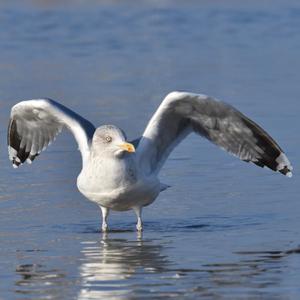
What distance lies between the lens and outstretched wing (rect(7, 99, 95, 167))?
13.6m

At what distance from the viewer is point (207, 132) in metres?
13.6

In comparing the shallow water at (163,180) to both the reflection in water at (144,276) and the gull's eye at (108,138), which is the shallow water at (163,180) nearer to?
the reflection in water at (144,276)

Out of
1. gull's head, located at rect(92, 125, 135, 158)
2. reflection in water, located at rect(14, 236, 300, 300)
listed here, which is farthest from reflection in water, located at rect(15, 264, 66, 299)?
gull's head, located at rect(92, 125, 135, 158)

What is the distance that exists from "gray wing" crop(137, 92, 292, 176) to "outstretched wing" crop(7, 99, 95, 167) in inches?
25.1

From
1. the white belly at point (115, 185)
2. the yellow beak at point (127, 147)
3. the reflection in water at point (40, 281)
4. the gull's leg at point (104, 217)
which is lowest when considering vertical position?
the reflection in water at point (40, 281)

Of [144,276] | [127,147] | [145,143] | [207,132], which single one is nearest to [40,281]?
[144,276]

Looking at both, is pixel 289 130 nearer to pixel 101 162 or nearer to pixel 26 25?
pixel 101 162

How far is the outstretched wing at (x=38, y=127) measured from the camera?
13578mm

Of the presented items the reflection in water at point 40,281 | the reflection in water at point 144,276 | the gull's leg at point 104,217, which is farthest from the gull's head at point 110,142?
the reflection in water at point 40,281

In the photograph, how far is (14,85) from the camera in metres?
21.7

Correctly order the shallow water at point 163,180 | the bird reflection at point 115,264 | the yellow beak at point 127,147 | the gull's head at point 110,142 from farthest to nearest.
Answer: the gull's head at point 110,142 → the yellow beak at point 127,147 → the shallow water at point 163,180 → the bird reflection at point 115,264

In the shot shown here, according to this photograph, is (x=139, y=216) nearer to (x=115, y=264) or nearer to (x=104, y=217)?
(x=104, y=217)

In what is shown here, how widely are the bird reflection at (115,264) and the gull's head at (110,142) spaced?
77 cm

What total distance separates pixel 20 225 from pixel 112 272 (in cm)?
217
